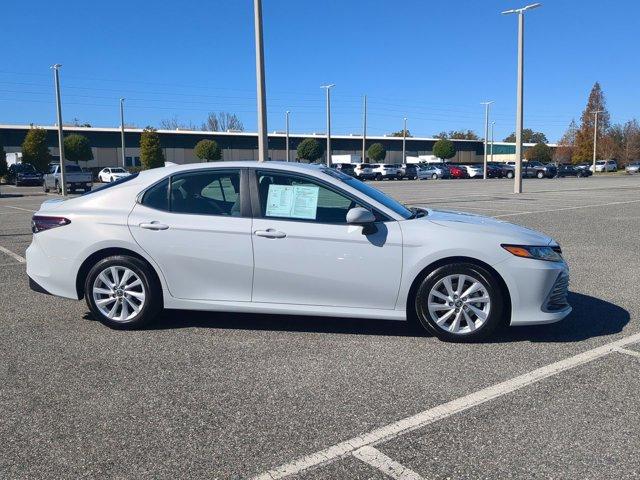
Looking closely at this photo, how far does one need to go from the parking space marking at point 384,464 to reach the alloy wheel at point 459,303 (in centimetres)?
194

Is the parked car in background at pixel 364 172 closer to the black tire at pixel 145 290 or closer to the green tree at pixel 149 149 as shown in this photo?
the green tree at pixel 149 149

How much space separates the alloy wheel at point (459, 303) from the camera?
495 centimetres

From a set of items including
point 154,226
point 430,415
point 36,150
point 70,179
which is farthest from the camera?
point 36,150

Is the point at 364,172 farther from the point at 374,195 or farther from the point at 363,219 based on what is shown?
the point at 363,219

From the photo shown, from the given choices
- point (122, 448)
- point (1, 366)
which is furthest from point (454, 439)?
point (1, 366)

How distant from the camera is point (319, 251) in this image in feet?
16.6

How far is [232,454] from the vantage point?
321 centimetres

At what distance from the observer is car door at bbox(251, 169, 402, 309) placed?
501cm

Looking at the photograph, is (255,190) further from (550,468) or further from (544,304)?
(550,468)

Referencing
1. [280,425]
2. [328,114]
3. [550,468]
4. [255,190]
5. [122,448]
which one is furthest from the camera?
[328,114]

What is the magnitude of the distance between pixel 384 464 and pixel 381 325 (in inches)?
99.3

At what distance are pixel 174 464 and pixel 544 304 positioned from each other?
3200mm

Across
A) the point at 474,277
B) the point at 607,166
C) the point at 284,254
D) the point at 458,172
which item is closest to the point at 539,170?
the point at 458,172

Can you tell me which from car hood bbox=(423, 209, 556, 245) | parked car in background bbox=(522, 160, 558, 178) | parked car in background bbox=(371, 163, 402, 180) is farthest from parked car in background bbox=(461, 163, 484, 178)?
car hood bbox=(423, 209, 556, 245)
